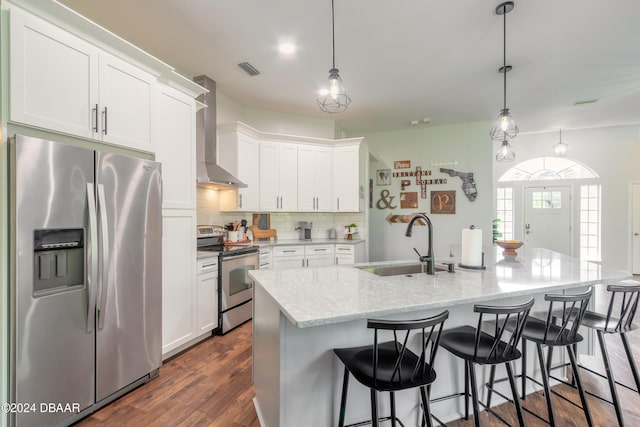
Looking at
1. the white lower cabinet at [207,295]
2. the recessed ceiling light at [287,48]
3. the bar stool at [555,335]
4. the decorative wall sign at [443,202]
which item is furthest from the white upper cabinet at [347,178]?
the bar stool at [555,335]

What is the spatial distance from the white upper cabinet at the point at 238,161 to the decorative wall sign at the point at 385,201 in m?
2.84

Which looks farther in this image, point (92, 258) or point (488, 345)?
point (92, 258)

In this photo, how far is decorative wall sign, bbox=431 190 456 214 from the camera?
5.41m

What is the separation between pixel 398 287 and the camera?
1657 millimetres

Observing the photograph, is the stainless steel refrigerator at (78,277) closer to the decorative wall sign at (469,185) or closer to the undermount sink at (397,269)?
the undermount sink at (397,269)

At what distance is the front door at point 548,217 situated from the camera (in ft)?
21.4

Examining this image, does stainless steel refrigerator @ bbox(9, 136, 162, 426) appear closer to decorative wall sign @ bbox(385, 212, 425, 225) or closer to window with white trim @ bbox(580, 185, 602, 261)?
decorative wall sign @ bbox(385, 212, 425, 225)

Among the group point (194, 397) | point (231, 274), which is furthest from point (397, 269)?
point (231, 274)

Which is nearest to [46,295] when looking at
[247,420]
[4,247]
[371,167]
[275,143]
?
[4,247]

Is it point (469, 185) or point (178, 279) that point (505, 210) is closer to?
point (469, 185)

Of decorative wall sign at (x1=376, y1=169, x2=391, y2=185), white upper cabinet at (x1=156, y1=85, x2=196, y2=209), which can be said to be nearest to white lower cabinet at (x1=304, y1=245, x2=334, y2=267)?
white upper cabinet at (x1=156, y1=85, x2=196, y2=209)

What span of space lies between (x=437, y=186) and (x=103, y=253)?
17.2 feet

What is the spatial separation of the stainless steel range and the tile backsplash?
0.35 meters

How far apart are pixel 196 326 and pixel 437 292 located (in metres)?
2.34
